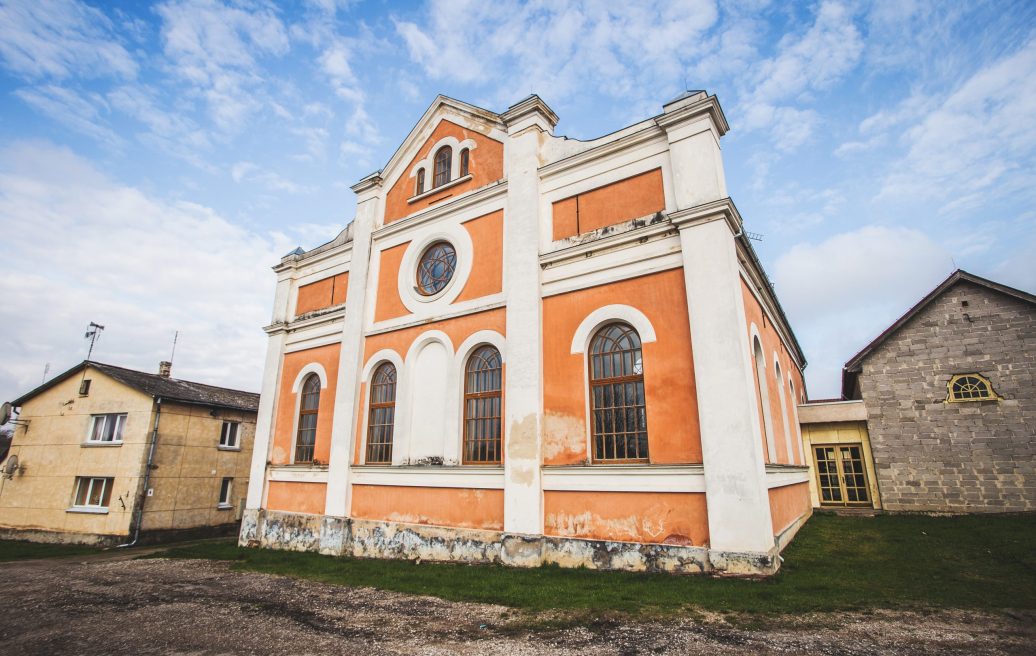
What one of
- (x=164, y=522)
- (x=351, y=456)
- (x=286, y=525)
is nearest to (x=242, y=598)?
(x=351, y=456)

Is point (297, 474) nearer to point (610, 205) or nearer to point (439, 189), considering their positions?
point (439, 189)

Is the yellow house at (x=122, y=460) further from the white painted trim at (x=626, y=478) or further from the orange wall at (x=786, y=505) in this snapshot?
the orange wall at (x=786, y=505)

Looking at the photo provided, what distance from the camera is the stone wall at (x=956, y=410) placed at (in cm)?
1355

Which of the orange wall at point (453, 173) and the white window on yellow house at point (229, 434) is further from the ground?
the orange wall at point (453, 173)

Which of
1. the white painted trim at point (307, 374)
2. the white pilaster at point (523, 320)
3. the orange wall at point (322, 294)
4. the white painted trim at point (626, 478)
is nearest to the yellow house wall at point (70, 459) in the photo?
the white painted trim at point (307, 374)

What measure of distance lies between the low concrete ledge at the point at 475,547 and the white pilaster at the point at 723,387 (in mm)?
340

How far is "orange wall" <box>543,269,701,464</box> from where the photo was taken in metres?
8.62

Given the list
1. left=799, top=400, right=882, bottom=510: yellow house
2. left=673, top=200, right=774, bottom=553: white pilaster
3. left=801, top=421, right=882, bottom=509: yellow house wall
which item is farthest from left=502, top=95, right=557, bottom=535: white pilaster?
left=801, top=421, right=882, bottom=509: yellow house wall

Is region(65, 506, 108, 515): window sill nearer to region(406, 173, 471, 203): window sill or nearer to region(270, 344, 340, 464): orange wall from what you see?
region(270, 344, 340, 464): orange wall

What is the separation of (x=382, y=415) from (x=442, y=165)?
717 centimetres

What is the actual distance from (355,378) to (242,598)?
614cm

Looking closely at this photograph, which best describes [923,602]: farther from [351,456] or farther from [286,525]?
[286,525]

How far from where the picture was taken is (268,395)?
15.5 meters

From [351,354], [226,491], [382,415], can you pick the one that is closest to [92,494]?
[226,491]
